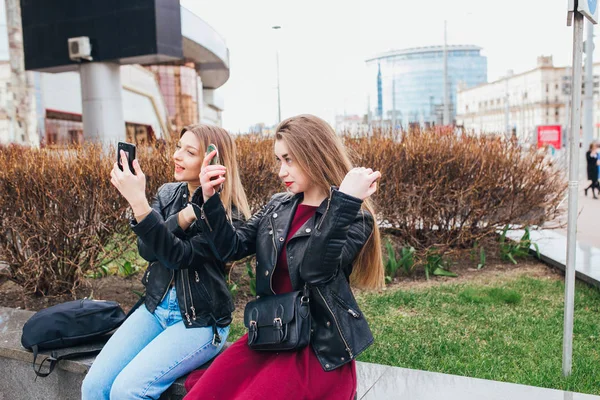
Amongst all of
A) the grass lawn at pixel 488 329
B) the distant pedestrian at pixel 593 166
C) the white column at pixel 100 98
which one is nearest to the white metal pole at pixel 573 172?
the grass lawn at pixel 488 329

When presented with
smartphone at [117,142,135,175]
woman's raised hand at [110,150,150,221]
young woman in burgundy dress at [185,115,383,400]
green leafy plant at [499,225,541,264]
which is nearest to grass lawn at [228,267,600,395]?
green leafy plant at [499,225,541,264]

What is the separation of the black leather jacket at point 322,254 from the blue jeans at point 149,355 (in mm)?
437

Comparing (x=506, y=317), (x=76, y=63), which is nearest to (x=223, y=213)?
(x=506, y=317)

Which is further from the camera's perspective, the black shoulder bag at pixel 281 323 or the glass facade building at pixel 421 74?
the glass facade building at pixel 421 74

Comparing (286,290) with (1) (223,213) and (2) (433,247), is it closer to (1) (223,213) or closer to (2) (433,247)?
(1) (223,213)

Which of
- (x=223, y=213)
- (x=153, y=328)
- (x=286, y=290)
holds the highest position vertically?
→ (x=223, y=213)

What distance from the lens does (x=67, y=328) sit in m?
3.05

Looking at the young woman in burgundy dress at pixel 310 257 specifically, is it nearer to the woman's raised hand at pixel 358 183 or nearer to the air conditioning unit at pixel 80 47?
the woman's raised hand at pixel 358 183

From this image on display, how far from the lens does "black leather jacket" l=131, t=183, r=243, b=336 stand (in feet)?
8.49

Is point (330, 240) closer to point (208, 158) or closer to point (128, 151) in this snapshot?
point (208, 158)

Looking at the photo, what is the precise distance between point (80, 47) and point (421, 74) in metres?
103

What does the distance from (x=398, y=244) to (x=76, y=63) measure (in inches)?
499

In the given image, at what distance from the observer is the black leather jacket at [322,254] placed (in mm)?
2152

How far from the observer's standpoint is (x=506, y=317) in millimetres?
4645
